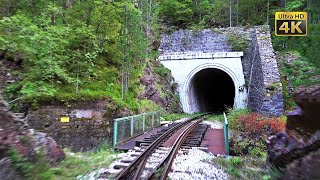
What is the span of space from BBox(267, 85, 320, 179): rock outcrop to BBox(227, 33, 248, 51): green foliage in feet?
64.1

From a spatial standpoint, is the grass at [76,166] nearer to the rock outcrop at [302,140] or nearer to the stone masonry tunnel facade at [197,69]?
the rock outcrop at [302,140]

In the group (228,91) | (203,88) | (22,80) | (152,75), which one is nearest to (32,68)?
(22,80)

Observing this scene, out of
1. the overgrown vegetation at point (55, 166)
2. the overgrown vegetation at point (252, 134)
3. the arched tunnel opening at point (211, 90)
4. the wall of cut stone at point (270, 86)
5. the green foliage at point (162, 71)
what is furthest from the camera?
the arched tunnel opening at point (211, 90)

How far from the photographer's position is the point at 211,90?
1305 inches

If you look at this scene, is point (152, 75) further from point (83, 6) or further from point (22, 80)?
point (22, 80)

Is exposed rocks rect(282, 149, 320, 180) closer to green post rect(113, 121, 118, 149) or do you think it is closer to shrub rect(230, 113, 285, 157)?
shrub rect(230, 113, 285, 157)

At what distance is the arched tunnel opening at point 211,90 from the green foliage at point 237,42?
2.58 metres

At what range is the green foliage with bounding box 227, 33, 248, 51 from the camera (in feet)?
74.0

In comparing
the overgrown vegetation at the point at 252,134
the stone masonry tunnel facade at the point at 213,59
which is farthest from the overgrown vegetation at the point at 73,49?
the stone masonry tunnel facade at the point at 213,59

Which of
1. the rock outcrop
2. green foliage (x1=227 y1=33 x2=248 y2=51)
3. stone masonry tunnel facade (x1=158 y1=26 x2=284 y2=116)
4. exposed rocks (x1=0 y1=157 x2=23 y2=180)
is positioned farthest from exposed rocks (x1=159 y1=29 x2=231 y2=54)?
exposed rocks (x1=0 y1=157 x2=23 y2=180)

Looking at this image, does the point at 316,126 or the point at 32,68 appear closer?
the point at 316,126

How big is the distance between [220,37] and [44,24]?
52.2 feet

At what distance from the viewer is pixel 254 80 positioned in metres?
18.9

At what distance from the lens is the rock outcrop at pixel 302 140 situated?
3.06 metres
